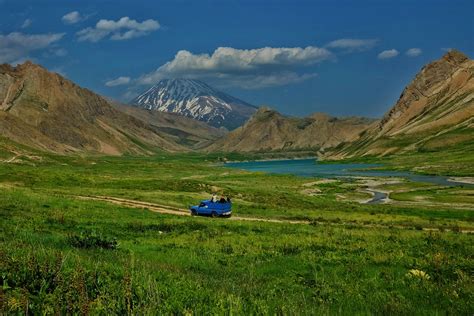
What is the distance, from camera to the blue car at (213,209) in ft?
181

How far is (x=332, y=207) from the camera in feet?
265

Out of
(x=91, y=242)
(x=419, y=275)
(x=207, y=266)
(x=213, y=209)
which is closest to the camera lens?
(x=419, y=275)

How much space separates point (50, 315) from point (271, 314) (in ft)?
16.9

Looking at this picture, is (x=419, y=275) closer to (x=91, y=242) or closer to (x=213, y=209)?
(x=91, y=242)

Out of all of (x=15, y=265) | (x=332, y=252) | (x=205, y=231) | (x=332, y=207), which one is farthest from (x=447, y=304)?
(x=332, y=207)

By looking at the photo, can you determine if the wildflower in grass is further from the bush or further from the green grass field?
the bush

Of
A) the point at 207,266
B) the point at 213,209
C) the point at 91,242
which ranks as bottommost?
the point at 213,209

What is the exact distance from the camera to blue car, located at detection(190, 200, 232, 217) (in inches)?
2170

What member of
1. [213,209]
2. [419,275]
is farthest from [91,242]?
[213,209]

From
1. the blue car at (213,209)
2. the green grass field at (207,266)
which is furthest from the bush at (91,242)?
the blue car at (213,209)

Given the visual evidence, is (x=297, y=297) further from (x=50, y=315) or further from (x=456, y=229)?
(x=456, y=229)

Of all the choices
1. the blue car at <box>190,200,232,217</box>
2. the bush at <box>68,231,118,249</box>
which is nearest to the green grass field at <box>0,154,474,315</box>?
the bush at <box>68,231,118,249</box>

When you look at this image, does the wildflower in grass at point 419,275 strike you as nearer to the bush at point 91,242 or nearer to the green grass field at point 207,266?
the green grass field at point 207,266

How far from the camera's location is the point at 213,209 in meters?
55.2
